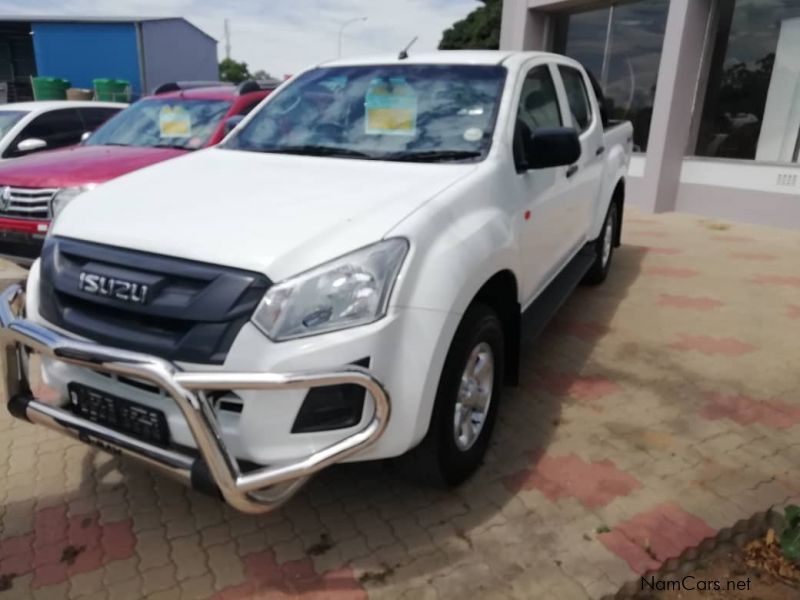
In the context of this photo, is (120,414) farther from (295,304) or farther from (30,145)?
(30,145)

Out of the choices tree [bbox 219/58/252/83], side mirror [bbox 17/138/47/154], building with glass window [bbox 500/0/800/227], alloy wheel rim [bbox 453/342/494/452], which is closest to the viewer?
alloy wheel rim [bbox 453/342/494/452]

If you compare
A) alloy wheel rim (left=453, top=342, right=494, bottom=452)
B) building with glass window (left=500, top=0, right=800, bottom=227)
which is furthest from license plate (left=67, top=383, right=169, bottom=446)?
building with glass window (left=500, top=0, right=800, bottom=227)

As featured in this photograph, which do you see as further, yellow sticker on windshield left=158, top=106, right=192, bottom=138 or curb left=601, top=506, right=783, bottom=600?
yellow sticker on windshield left=158, top=106, right=192, bottom=138

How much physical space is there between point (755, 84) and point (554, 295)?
707 centimetres

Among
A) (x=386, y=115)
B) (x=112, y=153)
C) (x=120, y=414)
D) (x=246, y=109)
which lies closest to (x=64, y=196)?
(x=112, y=153)

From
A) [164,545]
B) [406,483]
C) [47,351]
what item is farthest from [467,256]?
[164,545]

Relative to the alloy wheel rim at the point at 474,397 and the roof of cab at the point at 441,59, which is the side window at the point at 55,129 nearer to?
the roof of cab at the point at 441,59

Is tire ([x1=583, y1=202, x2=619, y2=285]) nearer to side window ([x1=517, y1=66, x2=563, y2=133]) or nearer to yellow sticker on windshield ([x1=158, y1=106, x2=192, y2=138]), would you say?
side window ([x1=517, y1=66, x2=563, y2=133])

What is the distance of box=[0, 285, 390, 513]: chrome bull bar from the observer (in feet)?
5.90

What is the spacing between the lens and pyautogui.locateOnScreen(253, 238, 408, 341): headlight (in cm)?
194

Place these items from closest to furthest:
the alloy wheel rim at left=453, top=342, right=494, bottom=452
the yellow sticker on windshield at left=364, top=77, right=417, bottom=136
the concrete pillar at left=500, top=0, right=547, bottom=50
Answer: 1. the alloy wheel rim at left=453, top=342, right=494, bottom=452
2. the yellow sticker on windshield at left=364, top=77, right=417, bottom=136
3. the concrete pillar at left=500, top=0, right=547, bottom=50

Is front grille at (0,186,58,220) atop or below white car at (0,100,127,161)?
below

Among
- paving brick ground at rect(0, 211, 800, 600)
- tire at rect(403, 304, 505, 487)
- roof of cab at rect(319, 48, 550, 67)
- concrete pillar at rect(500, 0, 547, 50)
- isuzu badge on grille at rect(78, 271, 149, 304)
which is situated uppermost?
concrete pillar at rect(500, 0, 547, 50)

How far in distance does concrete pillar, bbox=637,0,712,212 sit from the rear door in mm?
4854
